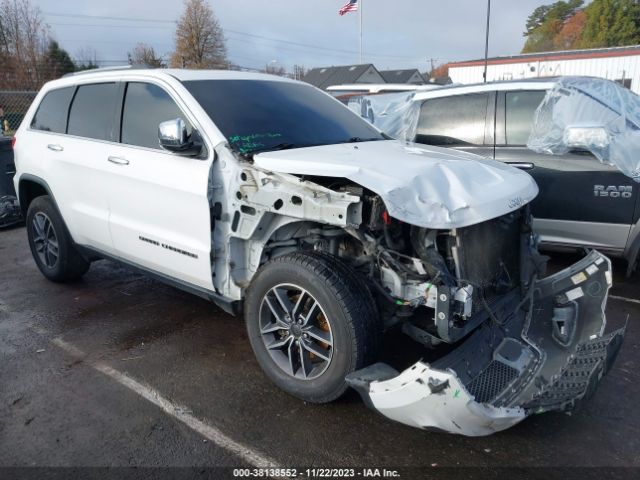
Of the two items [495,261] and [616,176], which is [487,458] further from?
[616,176]

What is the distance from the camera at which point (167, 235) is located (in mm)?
3766

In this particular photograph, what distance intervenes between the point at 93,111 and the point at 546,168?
4139 millimetres

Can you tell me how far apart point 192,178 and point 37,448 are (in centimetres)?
178

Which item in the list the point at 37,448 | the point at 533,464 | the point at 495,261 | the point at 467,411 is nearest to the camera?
the point at 467,411

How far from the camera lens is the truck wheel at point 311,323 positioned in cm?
285

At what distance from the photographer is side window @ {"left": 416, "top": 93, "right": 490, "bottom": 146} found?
559 cm

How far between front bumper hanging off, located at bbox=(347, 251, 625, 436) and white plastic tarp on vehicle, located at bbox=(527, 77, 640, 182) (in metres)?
1.62

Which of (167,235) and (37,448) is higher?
(167,235)

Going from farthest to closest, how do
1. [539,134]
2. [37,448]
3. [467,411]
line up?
[539,134]
[37,448]
[467,411]

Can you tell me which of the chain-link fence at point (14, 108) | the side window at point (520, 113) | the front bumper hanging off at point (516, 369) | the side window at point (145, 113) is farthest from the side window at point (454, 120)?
the chain-link fence at point (14, 108)

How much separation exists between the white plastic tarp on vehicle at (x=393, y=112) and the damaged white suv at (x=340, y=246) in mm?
1937

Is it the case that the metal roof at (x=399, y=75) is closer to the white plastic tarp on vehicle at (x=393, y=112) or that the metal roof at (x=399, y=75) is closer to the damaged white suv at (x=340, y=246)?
the white plastic tarp on vehicle at (x=393, y=112)

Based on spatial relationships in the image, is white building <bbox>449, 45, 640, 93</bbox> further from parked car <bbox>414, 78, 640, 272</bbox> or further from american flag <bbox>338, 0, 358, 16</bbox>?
parked car <bbox>414, 78, 640, 272</bbox>

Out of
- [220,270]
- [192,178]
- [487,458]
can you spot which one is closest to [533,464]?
[487,458]
